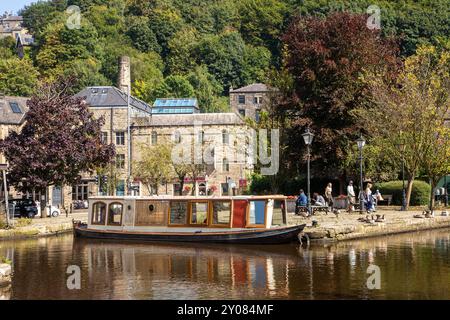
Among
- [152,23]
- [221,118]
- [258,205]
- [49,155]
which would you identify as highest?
[152,23]

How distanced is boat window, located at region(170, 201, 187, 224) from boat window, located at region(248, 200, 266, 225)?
10.6 ft

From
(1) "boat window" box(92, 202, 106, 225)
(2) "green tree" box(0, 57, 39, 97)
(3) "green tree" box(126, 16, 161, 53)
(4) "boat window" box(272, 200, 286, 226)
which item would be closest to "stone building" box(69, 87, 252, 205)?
(2) "green tree" box(0, 57, 39, 97)

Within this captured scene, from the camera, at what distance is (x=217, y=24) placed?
465 ft


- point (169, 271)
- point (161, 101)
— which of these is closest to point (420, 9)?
point (161, 101)

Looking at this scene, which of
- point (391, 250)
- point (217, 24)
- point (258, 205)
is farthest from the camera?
point (217, 24)

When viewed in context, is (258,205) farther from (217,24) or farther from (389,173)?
(217,24)

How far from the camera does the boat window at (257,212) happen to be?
1074 inches

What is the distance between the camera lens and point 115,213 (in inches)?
1219

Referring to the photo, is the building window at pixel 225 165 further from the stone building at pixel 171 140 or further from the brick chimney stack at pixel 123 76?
the brick chimney stack at pixel 123 76

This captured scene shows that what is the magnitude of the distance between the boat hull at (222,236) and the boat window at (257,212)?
713mm

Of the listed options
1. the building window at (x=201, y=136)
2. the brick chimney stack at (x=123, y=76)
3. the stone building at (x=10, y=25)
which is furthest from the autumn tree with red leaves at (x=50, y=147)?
the stone building at (x=10, y=25)

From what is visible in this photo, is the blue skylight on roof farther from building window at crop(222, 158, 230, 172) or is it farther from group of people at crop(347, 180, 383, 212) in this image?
group of people at crop(347, 180, 383, 212)
